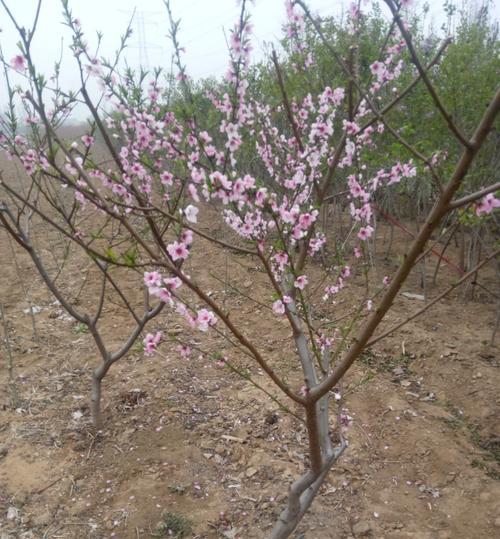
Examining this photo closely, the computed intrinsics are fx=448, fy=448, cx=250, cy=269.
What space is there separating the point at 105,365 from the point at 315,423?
2.05 metres

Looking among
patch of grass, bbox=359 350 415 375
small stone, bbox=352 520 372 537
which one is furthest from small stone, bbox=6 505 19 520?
patch of grass, bbox=359 350 415 375

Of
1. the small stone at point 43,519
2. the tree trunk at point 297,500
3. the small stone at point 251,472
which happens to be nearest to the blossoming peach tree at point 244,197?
the tree trunk at point 297,500

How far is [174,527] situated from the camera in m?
2.97

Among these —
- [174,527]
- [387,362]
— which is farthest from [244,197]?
[387,362]

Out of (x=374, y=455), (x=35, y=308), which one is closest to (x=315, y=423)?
(x=374, y=455)

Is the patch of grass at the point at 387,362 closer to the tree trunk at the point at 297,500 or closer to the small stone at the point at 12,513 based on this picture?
the tree trunk at the point at 297,500

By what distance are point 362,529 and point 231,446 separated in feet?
4.02

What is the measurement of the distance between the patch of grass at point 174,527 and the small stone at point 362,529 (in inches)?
43.4

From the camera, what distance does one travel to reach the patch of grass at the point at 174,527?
9.64ft

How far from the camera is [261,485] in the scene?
11.1 ft

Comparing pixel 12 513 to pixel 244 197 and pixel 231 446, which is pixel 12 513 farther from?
pixel 244 197

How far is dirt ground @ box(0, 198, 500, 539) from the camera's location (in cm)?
311

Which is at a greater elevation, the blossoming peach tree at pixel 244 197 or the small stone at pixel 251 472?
the blossoming peach tree at pixel 244 197

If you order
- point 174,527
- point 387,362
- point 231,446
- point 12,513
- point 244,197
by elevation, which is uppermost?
point 387,362
